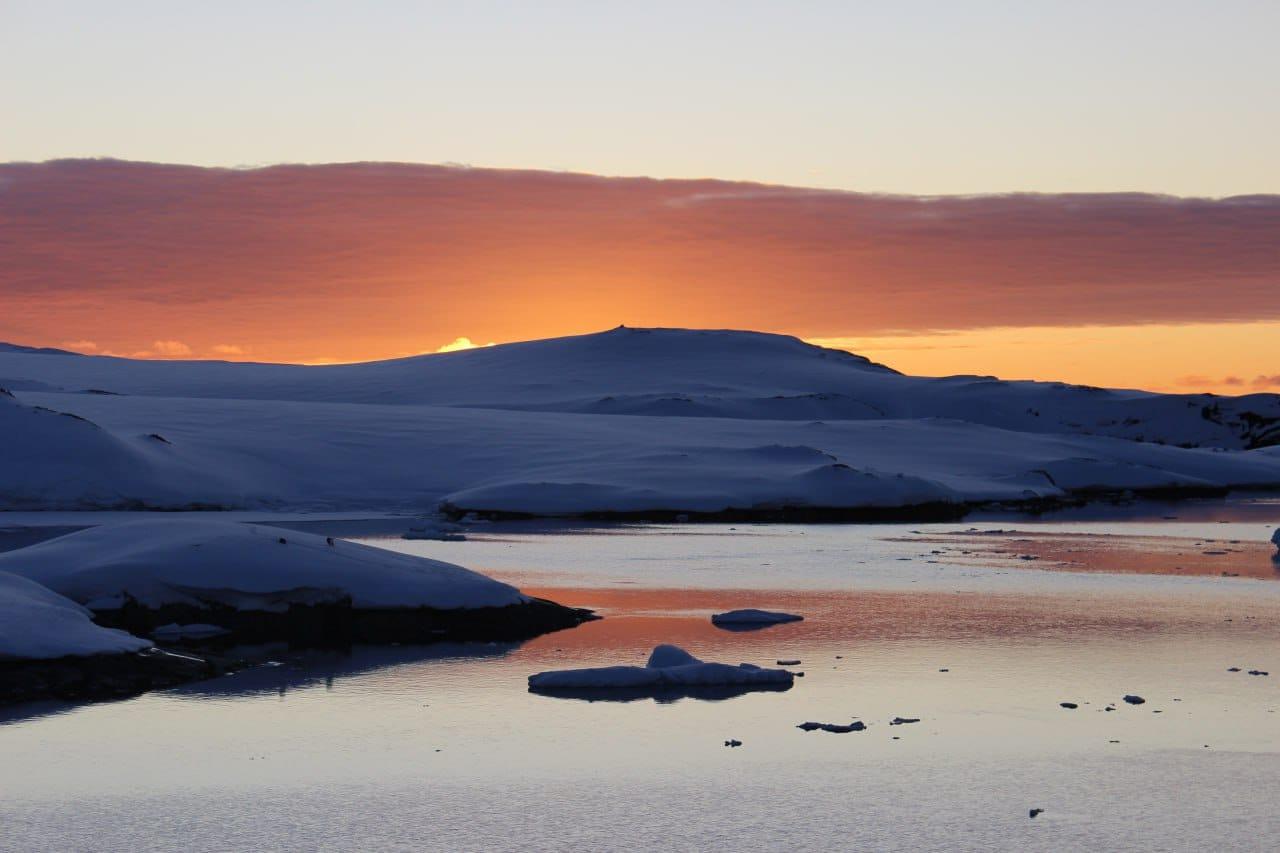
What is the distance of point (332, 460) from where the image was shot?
31422mm

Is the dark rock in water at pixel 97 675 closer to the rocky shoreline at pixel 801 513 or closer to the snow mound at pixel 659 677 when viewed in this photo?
the snow mound at pixel 659 677

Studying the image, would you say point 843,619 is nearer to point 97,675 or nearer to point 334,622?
point 334,622

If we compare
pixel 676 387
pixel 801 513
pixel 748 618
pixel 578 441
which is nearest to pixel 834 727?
Answer: pixel 748 618

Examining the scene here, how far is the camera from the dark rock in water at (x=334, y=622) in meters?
12.1

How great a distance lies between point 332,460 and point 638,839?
25395mm

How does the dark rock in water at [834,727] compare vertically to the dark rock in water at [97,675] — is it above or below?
below

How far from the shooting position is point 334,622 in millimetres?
12484

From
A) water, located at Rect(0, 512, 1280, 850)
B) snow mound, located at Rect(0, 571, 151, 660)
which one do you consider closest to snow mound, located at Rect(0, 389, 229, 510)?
water, located at Rect(0, 512, 1280, 850)

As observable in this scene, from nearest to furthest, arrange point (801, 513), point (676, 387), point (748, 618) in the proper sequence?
point (748, 618), point (801, 513), point (676, 387)

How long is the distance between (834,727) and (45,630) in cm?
520

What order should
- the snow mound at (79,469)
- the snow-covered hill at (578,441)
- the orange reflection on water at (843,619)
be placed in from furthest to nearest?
the snow-covered hill at (578,441)
the snow mound at (79,469)
the orange reflection on water at (843,619)

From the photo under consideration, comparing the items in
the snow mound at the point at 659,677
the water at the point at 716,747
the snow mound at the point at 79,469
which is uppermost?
the snow mound at the point at 79,469

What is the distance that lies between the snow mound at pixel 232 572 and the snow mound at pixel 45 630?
99 centimetres

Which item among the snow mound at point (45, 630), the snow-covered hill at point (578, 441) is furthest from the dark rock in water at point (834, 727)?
the snow-covered hill at point (578, 441)
